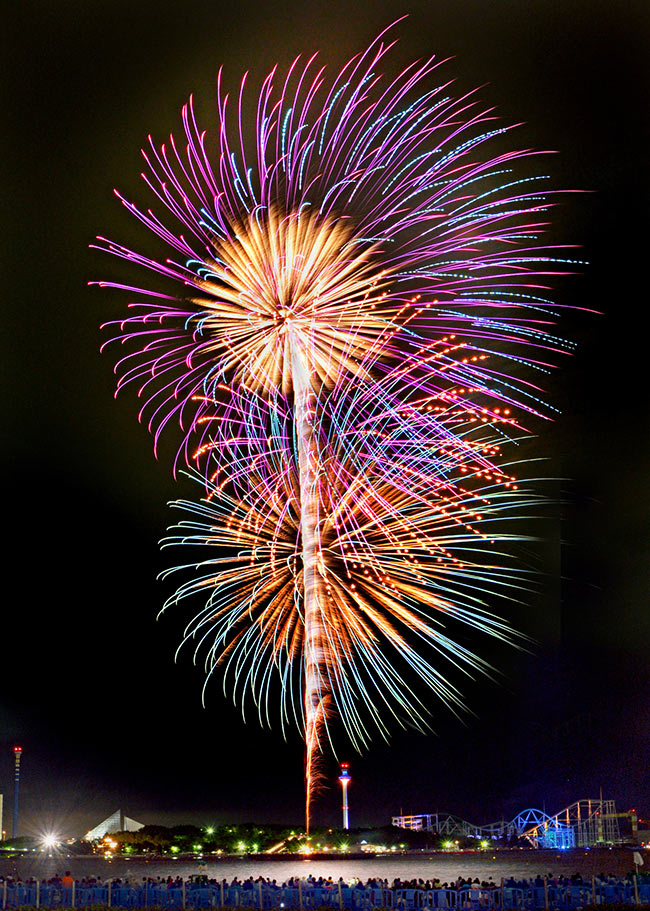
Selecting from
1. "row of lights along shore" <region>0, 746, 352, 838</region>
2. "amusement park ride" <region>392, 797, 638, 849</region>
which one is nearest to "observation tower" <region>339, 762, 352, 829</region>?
"row of lights along shore" <region>0, 746, 352, 838</region>

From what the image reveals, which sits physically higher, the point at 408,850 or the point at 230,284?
the point at 230,284

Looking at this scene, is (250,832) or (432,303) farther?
(250,832)

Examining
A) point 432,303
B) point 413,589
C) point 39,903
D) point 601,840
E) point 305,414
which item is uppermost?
point 432,303

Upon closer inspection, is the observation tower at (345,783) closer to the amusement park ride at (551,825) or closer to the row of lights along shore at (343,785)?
the row of lights along shore at (343,785)

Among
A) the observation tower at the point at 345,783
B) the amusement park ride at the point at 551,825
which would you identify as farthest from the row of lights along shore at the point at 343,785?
the amusement park ride at the point at 551,825

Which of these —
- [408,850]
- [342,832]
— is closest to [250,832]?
[342,832]

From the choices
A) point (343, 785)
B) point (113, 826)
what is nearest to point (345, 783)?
point (343, 785)

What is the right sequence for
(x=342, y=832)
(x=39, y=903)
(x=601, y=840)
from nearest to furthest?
(x=39, y=903)
(x=342, y=832)
(x=601, y=840)

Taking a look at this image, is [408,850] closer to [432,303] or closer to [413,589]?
[413,589]

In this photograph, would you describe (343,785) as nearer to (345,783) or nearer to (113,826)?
(345,783)
